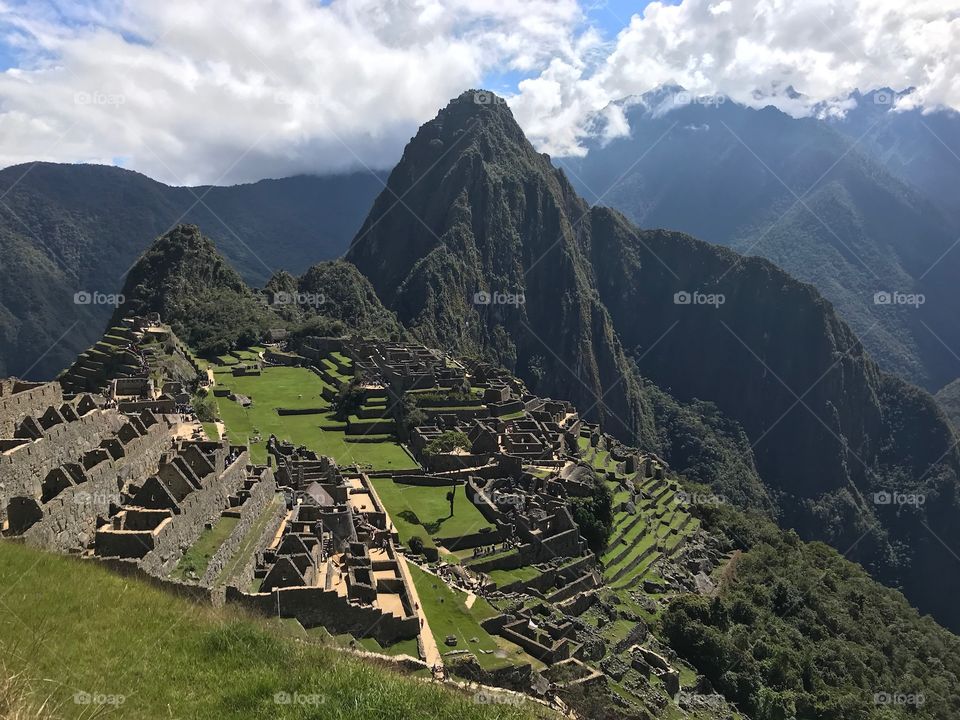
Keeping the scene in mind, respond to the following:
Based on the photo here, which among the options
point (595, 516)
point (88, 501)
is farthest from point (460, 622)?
point (595, 516)

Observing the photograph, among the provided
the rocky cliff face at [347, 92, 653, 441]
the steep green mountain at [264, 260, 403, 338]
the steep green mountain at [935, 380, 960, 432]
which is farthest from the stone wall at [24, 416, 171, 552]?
the steep green mountain at [935, 380, 960, 432]

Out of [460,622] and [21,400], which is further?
[21,400]

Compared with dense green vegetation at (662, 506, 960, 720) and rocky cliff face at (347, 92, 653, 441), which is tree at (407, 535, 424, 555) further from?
rocky cliff face at (347, 92, 653, 441)

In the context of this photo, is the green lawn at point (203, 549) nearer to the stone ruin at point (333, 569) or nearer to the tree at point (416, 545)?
the stone ruin at point (333, 569)

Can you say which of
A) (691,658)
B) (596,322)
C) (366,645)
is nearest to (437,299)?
(596,322)

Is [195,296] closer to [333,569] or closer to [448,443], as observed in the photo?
→ [448,443]

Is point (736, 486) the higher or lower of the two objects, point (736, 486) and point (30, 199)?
the lower

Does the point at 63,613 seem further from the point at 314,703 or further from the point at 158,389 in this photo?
the point at 158,389
